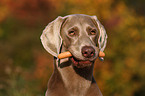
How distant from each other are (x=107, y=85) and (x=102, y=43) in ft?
28.6

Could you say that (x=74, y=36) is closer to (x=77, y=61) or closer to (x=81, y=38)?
(x=81, y=38)

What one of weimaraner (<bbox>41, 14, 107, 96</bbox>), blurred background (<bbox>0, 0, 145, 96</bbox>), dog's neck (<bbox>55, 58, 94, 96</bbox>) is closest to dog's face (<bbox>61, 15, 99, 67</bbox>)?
weimaraner (<bbox>41, 14, 107, 96</bbox>)

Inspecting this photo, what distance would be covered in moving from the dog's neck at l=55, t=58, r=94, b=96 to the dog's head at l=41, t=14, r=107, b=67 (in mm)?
152

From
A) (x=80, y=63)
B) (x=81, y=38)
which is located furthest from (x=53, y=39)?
(x=80, y=63)

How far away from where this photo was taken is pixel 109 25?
15.4 meters

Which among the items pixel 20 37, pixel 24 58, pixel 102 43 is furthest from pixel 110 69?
pixel 102 43

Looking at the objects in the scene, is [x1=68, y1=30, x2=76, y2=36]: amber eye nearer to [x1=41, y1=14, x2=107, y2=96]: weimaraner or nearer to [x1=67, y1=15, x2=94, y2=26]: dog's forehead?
[x1=41, y1=14, x2=107, y2=96]: weimaraner

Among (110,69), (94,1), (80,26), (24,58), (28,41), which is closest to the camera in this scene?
(80,26)

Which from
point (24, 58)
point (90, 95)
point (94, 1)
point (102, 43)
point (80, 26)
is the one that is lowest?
point (24, 58)

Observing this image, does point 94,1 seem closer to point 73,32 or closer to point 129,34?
point 129,34

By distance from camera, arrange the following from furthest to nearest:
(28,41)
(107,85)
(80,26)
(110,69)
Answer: (28,41) → (110,69) → (107,85) → (80,26)

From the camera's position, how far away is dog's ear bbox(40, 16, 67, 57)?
4.12m

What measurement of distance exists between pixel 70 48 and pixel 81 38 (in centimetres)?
17

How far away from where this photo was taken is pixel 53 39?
415cm
